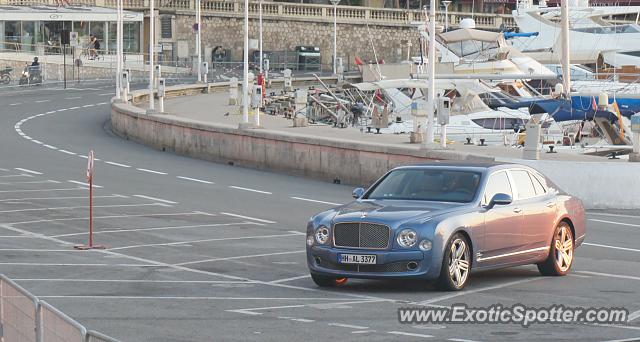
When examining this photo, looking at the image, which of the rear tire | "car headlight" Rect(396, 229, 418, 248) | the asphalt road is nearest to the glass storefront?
the asphalt road

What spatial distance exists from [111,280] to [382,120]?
1294 inches

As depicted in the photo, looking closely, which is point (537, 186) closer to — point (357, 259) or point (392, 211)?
point (392, 211)

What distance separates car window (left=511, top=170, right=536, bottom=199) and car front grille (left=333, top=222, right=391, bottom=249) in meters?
2.40

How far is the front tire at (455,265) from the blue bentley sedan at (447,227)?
0.4 inches

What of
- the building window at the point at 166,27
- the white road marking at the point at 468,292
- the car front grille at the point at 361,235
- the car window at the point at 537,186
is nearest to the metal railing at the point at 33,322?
the white road marking at the point at 468,292

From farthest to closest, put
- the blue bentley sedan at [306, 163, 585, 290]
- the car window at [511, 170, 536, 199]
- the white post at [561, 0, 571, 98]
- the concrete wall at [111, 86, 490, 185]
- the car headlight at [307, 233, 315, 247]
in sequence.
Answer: the white post at [561, 0, 571, 98]
the concrete wall at [111, 86, 490, 185]
the car window at [511, 170, 536, 199]
the car headlight at [307, 233, 315, 247]
the blue bentley sedan at [306, 163, 585, 290]

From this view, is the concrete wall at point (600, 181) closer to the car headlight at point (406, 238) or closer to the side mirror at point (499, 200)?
the side mirror at point (499, 200)

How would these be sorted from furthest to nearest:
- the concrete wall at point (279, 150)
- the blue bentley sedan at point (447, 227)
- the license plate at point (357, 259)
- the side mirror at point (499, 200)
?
the concrete wall at point (279, 150)
the side mirror at point (499, 200)
the license plate at point (357, 259)
the blue bentley sedan at point (447, 227)

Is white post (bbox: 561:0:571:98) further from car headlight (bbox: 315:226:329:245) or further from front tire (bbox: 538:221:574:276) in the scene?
car headlight (bbox: 315:226:329:245)

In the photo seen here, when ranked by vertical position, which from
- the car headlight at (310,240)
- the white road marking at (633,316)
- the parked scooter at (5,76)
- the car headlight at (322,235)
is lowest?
the parked scooter at (5,76)

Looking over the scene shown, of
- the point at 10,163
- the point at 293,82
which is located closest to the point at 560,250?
the point at 10,163

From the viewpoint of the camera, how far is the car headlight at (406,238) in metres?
16.7

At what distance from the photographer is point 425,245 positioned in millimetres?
16672

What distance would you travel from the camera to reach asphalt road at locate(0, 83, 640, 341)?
48.0 feet
